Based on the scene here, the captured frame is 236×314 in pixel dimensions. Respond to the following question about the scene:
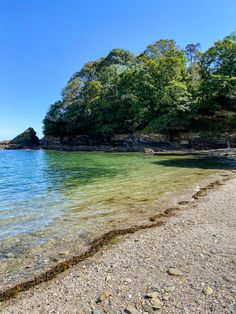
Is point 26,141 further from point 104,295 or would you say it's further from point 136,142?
point 104,295

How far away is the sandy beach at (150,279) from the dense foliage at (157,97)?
163 ft

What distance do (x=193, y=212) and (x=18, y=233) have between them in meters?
7.21

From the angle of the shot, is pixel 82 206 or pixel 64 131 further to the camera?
pixel 64 131

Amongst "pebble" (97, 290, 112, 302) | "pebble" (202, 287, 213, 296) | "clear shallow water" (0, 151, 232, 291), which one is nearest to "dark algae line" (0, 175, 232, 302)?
"clear shallow water" (0, 151, 232, 291)

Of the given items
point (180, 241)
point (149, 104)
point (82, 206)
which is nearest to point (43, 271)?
point (180, 241)

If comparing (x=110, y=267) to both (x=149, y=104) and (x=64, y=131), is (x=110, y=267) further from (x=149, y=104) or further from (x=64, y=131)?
(x=64, y=131)

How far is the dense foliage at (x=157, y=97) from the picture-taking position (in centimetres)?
5594

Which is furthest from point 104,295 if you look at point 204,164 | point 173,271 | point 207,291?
point 204,164

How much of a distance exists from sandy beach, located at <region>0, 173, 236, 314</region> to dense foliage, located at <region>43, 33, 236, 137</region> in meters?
49.5

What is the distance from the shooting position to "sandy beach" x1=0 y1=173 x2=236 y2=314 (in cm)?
562

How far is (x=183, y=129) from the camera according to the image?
6259 cm

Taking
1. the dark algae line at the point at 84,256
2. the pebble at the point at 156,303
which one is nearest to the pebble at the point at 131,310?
the pebble at the point at 156,303

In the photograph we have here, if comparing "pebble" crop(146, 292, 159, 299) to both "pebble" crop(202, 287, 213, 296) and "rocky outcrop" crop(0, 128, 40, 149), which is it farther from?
"rocky outcrop" crop(0, 128, 40, 149)

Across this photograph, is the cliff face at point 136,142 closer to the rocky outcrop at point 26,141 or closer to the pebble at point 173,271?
the rocky outcrop at point 26,141
